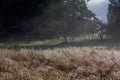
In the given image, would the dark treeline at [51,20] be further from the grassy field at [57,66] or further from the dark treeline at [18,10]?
the grassy field at [57,66]

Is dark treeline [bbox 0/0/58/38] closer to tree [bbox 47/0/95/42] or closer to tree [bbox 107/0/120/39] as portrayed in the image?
tree [bbox 47/0/95/42]

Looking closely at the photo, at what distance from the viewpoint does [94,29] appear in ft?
251

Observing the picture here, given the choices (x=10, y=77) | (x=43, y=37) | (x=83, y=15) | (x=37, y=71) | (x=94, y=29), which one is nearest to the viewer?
(x=10, y=77)

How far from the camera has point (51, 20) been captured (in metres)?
32.5

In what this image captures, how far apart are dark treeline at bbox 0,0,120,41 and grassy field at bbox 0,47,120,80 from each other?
877 cm

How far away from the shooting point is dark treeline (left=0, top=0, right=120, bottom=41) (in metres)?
23.4

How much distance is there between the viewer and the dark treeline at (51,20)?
2342 centimetres

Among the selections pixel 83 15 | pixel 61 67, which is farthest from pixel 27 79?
pixel 83 15

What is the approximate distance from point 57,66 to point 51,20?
19.5 meters

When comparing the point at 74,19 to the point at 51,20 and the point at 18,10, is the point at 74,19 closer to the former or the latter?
the point at 51,20

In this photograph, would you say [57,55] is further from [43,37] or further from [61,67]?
[43,37]

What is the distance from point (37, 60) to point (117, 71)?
3669mm

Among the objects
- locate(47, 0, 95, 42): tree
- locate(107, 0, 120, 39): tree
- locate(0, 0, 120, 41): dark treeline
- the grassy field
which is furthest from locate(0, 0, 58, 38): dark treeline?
locate(107, 0, 120, 39): tree

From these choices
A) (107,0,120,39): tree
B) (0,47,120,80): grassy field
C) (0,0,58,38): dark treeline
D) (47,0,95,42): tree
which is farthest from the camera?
(47,0,95,42): tree
